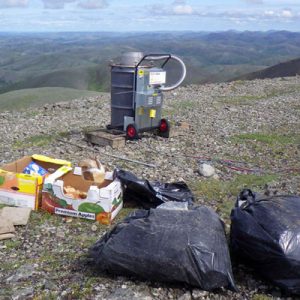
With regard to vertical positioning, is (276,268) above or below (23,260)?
above

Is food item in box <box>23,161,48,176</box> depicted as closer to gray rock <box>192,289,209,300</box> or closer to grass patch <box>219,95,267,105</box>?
gray rock <box>192,289,209,300</box>

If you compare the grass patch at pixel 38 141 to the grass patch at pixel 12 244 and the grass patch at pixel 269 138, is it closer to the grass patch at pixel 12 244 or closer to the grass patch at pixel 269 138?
the grass patch at pixel 269 138

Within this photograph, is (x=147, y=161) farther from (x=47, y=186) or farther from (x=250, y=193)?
(x=250, y=193)

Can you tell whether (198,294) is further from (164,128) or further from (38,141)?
(38,141)

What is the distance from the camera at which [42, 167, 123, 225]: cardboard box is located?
171 inches

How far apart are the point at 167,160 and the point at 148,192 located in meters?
2.15

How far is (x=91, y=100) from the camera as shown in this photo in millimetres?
13594

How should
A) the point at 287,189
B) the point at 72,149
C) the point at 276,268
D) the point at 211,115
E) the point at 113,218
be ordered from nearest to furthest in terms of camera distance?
the point at 276,268, the point at 113,218, the point at 287,189, the point at 72,149, the point at 211,115

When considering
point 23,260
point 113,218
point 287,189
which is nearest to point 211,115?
point 287,189

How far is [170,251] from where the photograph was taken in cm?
302

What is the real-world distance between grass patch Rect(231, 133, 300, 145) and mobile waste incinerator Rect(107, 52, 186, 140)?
70.6 inches

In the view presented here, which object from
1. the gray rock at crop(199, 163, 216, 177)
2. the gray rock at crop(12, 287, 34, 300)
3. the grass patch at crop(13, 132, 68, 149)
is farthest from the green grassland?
the gray rock at crop(12, 287, 34, 300)

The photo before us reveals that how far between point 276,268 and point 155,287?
0.91 meters

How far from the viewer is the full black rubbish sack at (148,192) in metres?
4.64
